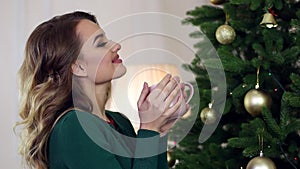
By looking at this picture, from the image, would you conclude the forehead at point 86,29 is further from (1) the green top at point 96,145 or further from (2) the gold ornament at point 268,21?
(2) the gold ornament at point 268,21

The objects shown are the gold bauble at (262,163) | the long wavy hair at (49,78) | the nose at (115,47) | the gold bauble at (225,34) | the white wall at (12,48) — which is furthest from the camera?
the white wall at (12,48)

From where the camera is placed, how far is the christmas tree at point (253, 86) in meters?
1.62

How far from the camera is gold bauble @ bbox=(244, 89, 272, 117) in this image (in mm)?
1636

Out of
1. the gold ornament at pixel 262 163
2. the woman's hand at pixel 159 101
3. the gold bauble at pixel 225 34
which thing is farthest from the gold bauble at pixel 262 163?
the woman's hand at pixel 159 101

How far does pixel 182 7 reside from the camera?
8.82 ft

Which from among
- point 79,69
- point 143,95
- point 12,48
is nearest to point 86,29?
point 79,69

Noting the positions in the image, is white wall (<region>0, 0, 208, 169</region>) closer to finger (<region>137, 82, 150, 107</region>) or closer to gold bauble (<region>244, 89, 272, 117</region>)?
gold bauble (<region>244, 89, 272, 117</region>)

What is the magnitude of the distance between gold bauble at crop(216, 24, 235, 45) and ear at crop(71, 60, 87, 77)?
2.72 ft

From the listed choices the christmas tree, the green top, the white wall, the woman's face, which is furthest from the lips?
the white wall

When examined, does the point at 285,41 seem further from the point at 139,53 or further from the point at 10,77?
the point at 10,77

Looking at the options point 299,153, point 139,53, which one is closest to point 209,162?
point 299,153

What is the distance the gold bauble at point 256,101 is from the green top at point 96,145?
736 millimetres

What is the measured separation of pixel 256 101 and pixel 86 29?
786 mm

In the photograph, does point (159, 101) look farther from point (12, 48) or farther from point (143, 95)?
point (12, 48)
